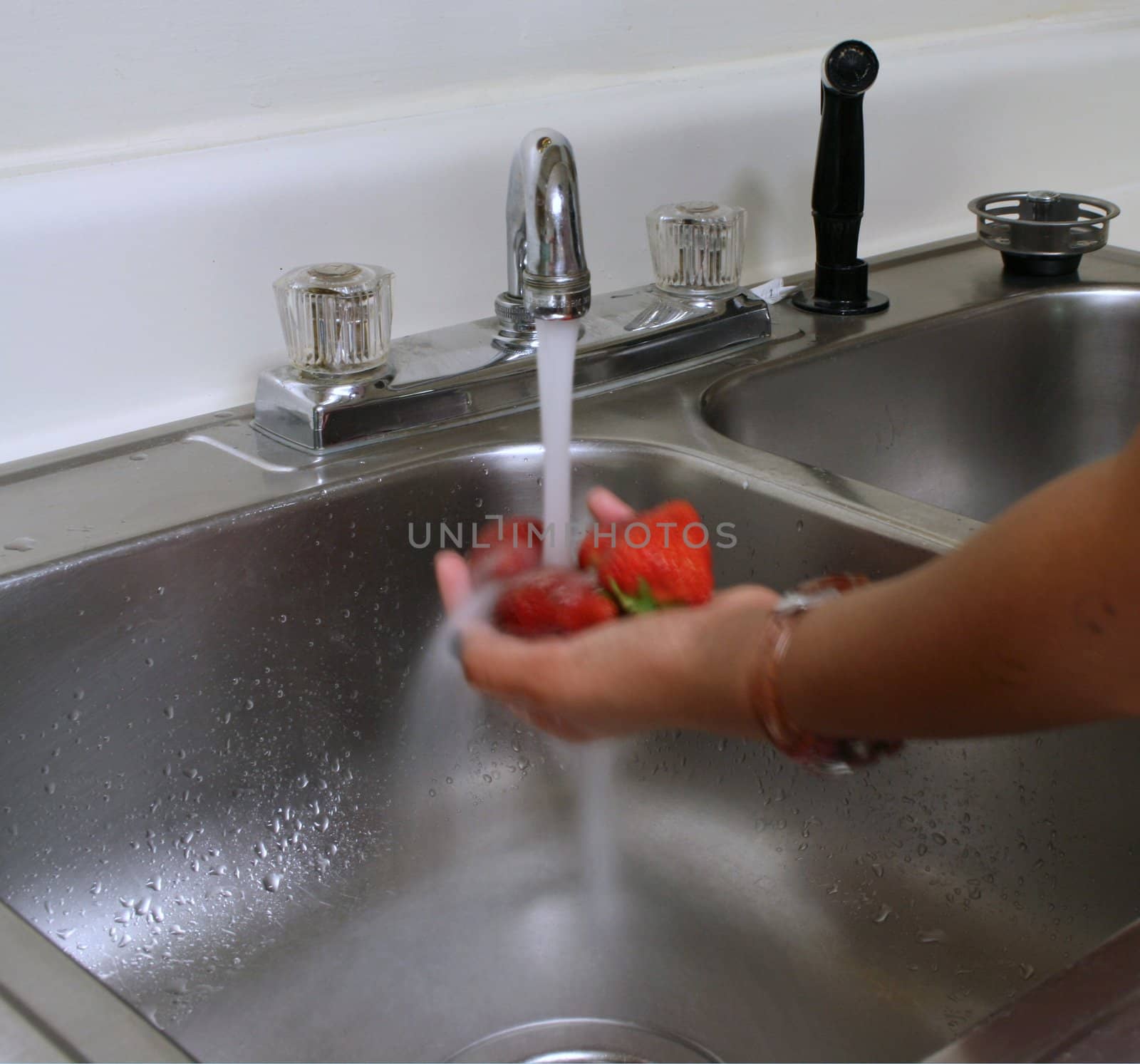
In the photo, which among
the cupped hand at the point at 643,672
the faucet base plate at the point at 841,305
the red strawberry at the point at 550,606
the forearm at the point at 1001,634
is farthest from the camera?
the faucet base plate at the point at 841,305

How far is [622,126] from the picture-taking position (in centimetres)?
109

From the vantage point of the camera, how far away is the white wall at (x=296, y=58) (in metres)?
0.84

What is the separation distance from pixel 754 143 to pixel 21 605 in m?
0.76

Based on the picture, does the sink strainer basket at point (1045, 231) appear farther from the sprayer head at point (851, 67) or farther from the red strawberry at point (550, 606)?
the red strawberry at point (550, 606)

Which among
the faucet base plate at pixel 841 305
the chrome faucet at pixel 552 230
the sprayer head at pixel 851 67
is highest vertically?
the sprayer head at pixel 851 67

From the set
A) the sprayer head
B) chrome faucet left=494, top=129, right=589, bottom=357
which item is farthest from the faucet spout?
the sprayer head

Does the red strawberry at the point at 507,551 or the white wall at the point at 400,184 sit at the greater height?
the white wall at the point at 400,184

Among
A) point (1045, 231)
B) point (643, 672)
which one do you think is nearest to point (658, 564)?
point (643, 672)

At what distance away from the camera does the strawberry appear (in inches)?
27.3

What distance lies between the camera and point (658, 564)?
694mm

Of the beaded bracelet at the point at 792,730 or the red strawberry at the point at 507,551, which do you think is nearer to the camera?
the beaded bracelet at the point at 792,730

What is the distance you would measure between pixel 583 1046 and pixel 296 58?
67cm

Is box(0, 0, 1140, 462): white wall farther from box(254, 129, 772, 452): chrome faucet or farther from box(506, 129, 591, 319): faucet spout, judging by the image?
box(506, 129, 591, 319): faucet spout

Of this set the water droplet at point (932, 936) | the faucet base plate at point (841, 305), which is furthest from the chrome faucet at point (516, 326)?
the water droplet at point (932, 936)
